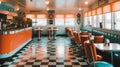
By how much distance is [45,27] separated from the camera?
17.3 m

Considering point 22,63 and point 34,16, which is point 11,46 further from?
point 34,16

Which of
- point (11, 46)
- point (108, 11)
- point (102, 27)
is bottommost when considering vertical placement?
point (11, 46)

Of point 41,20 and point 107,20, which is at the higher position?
point 41,20

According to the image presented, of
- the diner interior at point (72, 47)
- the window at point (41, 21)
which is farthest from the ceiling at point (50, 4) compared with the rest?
the window at point (41, 21)

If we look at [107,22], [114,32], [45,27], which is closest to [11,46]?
[114,32]

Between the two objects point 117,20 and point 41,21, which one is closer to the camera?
point 117,20

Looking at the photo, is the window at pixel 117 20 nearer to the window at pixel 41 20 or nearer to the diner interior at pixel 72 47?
the diner interior at pixel 72 47

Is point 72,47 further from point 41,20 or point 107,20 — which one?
point 41,20

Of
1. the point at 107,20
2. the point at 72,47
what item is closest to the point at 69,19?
the point at 72,47

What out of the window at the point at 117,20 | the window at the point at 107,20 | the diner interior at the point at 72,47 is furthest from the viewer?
the window at the point at 107,20

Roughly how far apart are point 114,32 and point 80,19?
9429 mm

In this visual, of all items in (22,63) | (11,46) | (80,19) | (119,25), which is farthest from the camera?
(80,19)

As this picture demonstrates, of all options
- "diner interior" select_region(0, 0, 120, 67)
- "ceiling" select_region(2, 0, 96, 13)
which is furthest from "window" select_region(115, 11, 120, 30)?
"ceiling" select_region(2, 0, 96, 13)

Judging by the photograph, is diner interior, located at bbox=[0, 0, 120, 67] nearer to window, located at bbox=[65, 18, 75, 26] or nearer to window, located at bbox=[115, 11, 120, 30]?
window, located at bbox=[115, 11, 120, 30]
